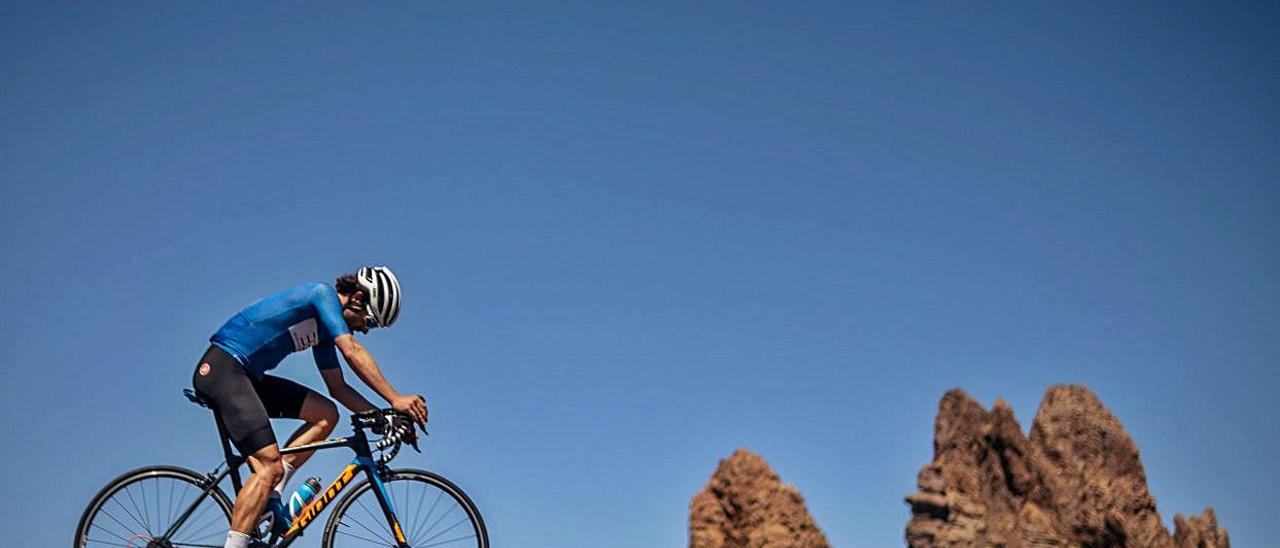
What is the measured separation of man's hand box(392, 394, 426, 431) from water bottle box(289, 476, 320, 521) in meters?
1.22

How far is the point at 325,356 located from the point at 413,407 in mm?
1349

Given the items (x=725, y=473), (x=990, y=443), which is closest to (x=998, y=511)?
(x=990, y=443)

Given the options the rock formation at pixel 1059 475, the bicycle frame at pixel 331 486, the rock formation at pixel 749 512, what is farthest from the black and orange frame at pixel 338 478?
the rock formation at pixel 1059 475

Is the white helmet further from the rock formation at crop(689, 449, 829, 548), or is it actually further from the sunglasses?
the rock formation at crop(689, 449, 829, 548)

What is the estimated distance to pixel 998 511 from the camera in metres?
140

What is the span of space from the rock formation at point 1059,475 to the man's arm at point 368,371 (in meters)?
124

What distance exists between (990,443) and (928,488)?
110 ft

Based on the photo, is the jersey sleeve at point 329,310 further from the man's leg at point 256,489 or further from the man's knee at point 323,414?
the man's leg at point 256,489

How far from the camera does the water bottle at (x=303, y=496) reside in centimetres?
1109

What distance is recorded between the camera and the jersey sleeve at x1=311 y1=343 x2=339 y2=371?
11645 millimetres

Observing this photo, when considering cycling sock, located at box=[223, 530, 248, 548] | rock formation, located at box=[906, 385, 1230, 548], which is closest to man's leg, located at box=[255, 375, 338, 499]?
cycling sock, located at box=[223, 530, 248, 548]

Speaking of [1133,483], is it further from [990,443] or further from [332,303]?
[332,303]

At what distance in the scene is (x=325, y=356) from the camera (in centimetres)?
1166

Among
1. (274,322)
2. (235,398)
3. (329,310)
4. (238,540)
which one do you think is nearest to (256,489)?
(238,540)
